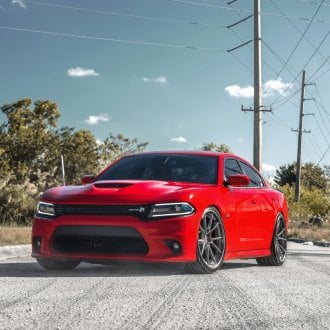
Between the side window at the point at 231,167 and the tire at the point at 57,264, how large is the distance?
90.7 inches

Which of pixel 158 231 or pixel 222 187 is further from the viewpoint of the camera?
pixel 222 187

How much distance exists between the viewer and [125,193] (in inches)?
290

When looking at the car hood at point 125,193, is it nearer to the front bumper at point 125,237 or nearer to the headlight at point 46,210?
the headlight at point 46,210

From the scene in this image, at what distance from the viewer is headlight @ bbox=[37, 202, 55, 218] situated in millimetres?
7699

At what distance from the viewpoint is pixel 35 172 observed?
48062 mm

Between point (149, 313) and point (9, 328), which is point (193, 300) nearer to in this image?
point (149, 313)

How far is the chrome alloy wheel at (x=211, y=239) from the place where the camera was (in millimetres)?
7617

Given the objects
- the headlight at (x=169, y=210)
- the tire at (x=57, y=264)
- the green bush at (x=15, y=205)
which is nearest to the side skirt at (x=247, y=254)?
the headlight at (x=169, y=210)

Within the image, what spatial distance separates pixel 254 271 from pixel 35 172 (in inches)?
1609

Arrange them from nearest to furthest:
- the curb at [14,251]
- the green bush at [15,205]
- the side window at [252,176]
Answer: the side window at [252,176], the curb at [14,251], the green bush at [15,205]

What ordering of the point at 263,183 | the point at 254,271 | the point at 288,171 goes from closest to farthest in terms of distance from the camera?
1. the point at 254,271
2. the point at 263,183
3. the point at 288,171

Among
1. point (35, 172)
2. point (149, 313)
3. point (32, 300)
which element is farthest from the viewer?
point (35, 172)

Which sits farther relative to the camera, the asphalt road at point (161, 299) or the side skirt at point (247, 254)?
the side skirt at point (247, 254)

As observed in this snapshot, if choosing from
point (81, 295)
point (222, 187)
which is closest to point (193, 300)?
point (81, 295)
